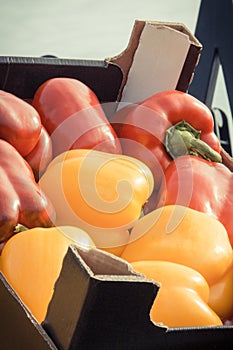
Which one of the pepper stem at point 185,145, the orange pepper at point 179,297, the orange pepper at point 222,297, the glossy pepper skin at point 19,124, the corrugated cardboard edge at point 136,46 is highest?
the corrugated cardboard edge at point 136,46

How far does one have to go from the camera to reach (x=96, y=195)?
97cm

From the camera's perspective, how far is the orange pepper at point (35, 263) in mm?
783

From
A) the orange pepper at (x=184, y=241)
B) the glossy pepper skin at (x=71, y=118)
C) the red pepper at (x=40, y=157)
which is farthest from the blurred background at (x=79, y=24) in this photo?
the orange pepper at (x=184, y=241)

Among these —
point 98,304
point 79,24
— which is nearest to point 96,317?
point 98,304

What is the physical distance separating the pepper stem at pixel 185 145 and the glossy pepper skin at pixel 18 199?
256mm

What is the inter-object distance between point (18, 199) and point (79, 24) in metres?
2.62

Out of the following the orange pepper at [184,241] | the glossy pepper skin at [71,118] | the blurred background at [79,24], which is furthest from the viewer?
the blurred background at [79,24]

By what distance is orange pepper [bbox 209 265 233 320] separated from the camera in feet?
2.76

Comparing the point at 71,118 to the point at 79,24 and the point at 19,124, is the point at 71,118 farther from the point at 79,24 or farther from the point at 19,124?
the point at 79,24

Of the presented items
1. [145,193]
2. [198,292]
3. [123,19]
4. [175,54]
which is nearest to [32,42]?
[123,19]

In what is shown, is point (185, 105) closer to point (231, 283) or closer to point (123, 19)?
point (231, 283)

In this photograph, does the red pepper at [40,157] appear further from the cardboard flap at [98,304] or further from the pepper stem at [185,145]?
the cardboard flap at [98,304]

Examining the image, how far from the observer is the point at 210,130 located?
4.03ft

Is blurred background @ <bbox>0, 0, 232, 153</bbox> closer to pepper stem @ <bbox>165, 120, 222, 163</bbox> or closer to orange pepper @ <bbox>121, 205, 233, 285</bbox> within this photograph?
pepper stem @ <bbox>165, 120, 222, 163</bbox>
